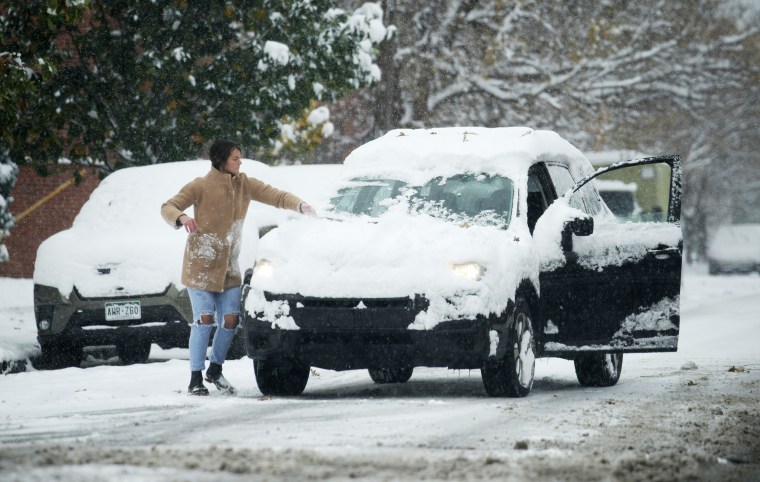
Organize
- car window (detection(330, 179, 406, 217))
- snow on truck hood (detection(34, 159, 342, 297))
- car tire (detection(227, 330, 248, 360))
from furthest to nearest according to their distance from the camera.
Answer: car tire (detection(227, 330, 248, 360))
snow on truck hood (detection(34, 159, 342, 297))
car window (detection(330, 179, 406, 217))

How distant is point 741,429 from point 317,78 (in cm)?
1354

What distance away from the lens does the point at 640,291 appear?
384 inches

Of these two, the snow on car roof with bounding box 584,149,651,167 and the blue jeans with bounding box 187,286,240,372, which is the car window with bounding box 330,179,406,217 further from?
the snow on car roof with bounding box 584,149,651,167

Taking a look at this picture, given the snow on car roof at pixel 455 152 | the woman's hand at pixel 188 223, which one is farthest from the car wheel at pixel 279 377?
the snow on car roof at pixel 455 152

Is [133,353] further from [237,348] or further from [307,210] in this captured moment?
[307,210]

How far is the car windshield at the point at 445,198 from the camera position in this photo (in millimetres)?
9672

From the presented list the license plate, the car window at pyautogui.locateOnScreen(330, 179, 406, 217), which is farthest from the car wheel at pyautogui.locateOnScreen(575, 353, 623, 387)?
the license plate

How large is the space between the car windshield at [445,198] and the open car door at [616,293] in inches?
22.1

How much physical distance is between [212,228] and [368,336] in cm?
146

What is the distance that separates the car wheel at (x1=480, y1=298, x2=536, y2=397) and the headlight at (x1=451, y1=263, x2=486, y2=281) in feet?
1.52

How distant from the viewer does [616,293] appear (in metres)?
9.75

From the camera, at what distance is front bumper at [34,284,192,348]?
1200 cm

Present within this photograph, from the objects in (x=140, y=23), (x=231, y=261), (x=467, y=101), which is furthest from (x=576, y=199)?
(x=467, y=101)

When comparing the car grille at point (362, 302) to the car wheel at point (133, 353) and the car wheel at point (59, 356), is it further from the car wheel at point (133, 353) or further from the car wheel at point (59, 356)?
the car wheel at point (133, 353)
